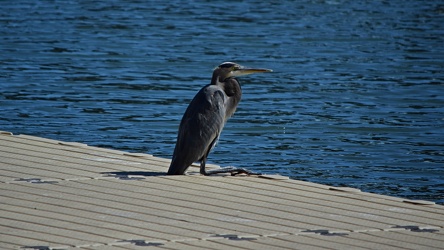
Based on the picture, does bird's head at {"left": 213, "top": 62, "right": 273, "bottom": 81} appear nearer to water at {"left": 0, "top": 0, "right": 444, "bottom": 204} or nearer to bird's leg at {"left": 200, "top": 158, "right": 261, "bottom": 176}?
bird's leg at {"left": 200, "top": 158, "right": 261, "bottom": 176}

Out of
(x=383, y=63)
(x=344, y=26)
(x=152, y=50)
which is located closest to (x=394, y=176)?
(x=383, y=63)

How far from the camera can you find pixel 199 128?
9391 millimetres

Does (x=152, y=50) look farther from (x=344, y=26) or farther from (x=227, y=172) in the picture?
(x=227, y=172)

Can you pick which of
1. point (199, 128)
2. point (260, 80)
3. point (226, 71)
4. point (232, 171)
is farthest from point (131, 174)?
point (260, 80)

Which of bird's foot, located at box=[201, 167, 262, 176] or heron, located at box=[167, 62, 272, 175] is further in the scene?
bird's foot, located at box=[201, 167, 262, 176]

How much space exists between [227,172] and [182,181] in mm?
588

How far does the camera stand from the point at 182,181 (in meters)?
9.00

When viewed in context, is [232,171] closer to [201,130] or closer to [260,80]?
[201,130]

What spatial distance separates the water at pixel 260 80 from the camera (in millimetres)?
13984

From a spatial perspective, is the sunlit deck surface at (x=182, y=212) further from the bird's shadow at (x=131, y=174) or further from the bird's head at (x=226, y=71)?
the bird's head at (x=226, y=71)

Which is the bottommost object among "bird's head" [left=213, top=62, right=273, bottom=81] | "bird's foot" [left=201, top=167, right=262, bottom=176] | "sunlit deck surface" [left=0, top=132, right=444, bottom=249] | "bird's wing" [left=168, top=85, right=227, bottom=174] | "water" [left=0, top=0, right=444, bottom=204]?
"water" [left=0, top=0, right=444, bottom=204]

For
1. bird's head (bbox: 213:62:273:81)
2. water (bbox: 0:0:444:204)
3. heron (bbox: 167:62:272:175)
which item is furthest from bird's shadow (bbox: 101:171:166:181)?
water (bbox: 0:0:444:204)

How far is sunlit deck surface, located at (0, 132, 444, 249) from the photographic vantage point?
7.14 metres

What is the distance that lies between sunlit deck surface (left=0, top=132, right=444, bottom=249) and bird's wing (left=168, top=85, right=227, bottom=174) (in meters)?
0.17
